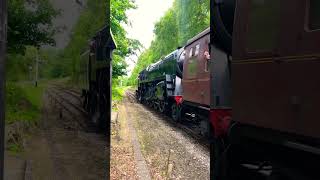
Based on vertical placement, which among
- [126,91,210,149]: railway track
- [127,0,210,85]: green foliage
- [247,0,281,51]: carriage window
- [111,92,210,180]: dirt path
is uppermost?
[127,0,210,85]: green foliage

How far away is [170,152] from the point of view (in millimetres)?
4066

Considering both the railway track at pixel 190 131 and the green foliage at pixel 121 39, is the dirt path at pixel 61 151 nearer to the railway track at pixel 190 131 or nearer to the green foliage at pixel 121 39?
the railway track at pixel 190 131

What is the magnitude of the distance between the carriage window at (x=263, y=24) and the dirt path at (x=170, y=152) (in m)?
1.74

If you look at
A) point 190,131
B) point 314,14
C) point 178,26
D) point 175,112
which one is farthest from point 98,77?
point 190,131

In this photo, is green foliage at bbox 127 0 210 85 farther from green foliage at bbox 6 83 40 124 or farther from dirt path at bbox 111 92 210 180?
green foliage at bbox 6 83 40 124

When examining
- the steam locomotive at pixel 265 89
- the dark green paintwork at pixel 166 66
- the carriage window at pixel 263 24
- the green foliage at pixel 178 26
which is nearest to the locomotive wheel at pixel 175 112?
the dark green paintwork at pixel 166 66

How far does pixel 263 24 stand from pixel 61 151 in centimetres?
138

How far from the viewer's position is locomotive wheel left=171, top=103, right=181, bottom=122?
4.01m

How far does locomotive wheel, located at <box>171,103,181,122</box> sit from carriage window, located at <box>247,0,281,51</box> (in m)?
1.83

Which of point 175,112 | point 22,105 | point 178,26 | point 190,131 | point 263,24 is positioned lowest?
point 190,131

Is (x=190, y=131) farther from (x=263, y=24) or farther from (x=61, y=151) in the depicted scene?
(x=263, y=24)

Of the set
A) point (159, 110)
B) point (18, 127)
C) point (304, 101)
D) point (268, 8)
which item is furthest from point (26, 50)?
point (159, 110)

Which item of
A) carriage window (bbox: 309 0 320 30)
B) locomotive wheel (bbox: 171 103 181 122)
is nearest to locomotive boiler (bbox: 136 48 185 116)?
locomotive wheel (bbox: 171 103 181 122)

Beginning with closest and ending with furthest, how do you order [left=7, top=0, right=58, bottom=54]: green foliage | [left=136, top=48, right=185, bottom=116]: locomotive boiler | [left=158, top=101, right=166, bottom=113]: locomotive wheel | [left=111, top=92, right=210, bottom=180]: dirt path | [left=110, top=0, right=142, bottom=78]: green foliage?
1. [left=7, top=0, right=58, bottom=54]: green foliage
2. [left=136, top=48, right=185, bottom=116]: locomotive boiler
3. [left=111, top=92, right=210, bottom=180]: dirt path
4. [left=158, top=101, right=166, bottom=113]: locomotive wheel
5. [left=110, top=0, right=142, bottom=78]: green foliage
